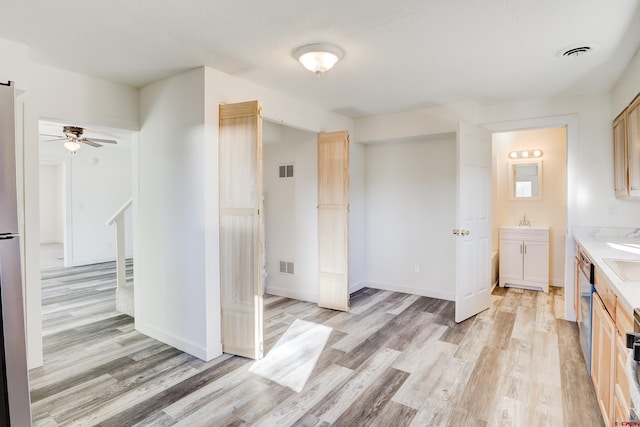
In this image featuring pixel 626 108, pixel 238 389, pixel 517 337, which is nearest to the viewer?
pixel 238 389

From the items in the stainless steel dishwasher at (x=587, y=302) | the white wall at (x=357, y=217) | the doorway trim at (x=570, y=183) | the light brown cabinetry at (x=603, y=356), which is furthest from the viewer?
the white wall at (x=357, y=217)

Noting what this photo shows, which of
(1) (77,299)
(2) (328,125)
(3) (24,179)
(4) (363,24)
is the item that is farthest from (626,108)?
(1) (77,299)

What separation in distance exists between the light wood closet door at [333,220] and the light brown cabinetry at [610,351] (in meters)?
2.40

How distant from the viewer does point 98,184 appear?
7512 mm

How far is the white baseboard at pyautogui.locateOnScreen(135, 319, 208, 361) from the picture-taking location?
2.94 meters

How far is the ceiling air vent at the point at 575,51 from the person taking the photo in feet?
8.28

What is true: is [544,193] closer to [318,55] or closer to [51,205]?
[318,55]

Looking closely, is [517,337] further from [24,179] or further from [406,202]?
[24,179]

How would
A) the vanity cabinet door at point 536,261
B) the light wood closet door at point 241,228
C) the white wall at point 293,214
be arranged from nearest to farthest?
the light wood closet door at point 241,228 < the white wall at point 293,214 < the vanity cabinet door at point 536,261

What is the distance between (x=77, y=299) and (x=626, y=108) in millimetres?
6345

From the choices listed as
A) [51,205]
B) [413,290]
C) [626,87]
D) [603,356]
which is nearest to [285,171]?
[413,290]

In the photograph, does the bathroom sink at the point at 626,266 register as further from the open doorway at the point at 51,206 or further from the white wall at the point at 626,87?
the open doorway at the point at 51,206

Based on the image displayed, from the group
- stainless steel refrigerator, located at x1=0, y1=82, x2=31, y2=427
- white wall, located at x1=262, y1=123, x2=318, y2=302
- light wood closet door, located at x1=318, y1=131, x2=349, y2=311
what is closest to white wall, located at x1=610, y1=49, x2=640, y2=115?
light wood closet door, located at x1=318, y1=131, x2=349, y2=311

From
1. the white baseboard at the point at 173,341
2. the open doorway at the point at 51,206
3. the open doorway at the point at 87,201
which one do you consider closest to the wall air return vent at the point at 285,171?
the white baseboard at the point at 173,341
